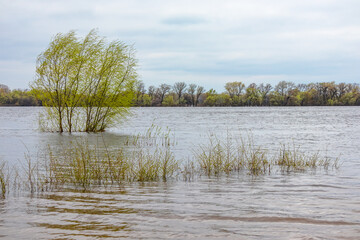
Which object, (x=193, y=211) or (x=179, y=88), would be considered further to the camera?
(x=179, y=88)

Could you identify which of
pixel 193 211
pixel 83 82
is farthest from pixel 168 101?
pixel 193 211

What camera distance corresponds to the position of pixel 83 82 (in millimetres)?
29375

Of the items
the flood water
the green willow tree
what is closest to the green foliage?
the green willow tree

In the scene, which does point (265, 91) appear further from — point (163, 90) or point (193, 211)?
point (193, 211)

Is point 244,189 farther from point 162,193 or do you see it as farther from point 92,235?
point 92,235

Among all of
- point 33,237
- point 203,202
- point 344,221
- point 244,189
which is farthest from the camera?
point 244,189

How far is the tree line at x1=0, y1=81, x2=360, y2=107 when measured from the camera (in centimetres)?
14950

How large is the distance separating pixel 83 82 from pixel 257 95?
456 ft

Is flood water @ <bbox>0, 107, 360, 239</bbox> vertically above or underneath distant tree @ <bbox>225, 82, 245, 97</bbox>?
underneath

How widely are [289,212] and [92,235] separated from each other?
3726 millimetres

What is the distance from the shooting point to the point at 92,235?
215 inches

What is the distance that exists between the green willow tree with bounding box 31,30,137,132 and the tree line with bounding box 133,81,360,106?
11659cm

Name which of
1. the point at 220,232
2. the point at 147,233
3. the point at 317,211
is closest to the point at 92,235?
the point at 147,233

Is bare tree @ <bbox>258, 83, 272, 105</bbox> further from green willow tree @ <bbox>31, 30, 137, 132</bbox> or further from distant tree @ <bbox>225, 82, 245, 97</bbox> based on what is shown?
green willow tree @ <bbox>31, 30, 137, 132</bbox>
